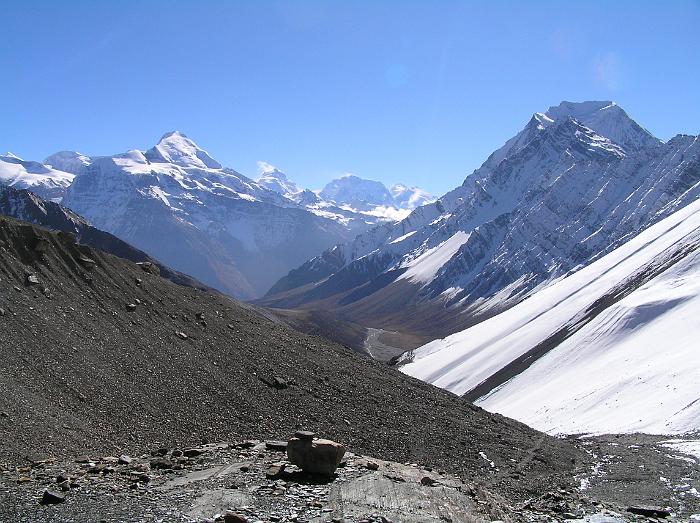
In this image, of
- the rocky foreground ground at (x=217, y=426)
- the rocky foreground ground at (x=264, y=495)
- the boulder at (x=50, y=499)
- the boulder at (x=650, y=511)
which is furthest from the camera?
the boulder at (x=650, y=511)

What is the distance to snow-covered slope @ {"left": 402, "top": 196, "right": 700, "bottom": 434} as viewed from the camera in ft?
208

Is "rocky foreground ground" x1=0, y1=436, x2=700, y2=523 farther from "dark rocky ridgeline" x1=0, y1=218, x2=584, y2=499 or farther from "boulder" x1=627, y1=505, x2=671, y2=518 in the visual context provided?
"dark rocky ridgeline" x1=0, y1=218, x2=584, y2=499

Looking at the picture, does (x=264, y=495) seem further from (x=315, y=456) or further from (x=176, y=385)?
(x=176, y=385)

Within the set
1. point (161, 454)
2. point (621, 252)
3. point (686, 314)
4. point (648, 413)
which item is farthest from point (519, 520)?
point (621, 252)

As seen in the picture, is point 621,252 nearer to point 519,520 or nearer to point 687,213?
point 687,213

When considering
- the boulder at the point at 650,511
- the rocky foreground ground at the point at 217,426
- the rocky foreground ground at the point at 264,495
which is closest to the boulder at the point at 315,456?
the rocky foreground ground at the point at 264,495

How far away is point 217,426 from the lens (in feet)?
116

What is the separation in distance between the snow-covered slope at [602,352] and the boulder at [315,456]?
3805 centimetres

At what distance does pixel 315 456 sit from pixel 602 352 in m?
76.9

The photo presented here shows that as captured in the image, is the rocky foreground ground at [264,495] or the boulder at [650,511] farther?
the boulder at [650,511]

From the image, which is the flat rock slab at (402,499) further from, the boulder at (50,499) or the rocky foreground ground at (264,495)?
the boulder at (50,499)

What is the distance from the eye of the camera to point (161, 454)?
2867cm

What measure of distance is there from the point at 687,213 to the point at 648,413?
139 meters

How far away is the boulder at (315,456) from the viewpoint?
81.3 feet
